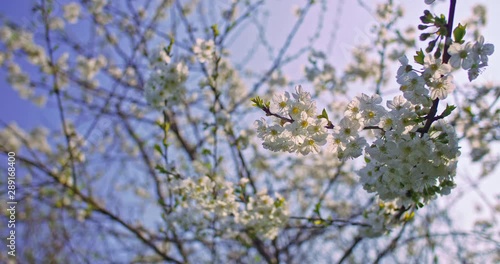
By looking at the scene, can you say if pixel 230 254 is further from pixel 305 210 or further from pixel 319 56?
pixel 319 56

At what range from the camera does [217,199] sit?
3010 millimetres

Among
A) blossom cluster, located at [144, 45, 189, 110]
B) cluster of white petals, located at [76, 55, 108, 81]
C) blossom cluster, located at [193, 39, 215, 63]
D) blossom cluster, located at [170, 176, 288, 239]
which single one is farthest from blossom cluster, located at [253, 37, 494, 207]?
cluster of white petals, located at [76, 55, 108, 81]

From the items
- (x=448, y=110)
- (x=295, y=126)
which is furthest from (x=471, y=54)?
(x=295, y=126)

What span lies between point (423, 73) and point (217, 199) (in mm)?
1864

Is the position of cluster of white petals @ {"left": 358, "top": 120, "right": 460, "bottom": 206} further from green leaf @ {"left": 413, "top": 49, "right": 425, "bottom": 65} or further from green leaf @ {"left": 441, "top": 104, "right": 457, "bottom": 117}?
green leaf @ {"left": 413, "top": 49, "right": 425, "bottom": 65}

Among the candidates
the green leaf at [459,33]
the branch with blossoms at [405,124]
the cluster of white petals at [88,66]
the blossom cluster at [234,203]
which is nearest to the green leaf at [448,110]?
the branch with blossoms at [405,124]

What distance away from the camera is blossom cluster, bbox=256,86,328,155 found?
1.83 metres

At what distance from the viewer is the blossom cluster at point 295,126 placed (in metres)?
1.83

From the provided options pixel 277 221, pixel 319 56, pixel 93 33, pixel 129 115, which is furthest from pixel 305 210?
pixel 93 33

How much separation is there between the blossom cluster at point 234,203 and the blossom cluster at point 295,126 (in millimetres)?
1137

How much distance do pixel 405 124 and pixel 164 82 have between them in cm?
211

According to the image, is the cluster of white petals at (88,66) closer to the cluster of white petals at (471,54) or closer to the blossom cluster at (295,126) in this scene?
the blossom cluster at (295,126)

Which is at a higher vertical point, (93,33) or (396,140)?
(93,33)

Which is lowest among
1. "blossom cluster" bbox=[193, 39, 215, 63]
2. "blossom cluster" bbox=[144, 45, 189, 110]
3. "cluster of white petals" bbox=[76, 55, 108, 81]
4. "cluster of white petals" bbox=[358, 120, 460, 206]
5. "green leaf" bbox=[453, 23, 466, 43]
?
"cluster of white petals" bbox=[358, 120, 460, 206]
